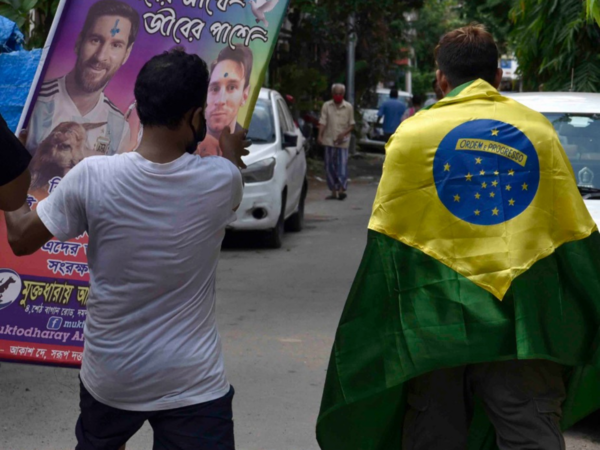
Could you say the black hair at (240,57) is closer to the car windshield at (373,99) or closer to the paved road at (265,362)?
the paved road at (265,362)

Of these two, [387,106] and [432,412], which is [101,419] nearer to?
[432,412]

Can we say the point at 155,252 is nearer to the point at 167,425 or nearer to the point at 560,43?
the point at 167,425

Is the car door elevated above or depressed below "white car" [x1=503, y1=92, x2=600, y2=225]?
below

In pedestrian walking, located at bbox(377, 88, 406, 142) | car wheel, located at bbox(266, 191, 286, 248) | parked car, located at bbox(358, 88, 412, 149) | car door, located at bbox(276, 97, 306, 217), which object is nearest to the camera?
car wheel, located at bbox(266, 191, 286, 248)

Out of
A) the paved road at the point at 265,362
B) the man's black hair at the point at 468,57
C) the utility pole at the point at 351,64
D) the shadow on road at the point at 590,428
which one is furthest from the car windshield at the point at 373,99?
the man's black hair at the point at 468,57

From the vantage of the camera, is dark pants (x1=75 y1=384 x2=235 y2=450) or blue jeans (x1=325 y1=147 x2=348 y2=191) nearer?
dark pants (x1=75 y1=384 x2=235 y2=450)

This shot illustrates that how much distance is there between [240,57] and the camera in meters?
4.04

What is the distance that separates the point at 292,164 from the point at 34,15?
15.7ft

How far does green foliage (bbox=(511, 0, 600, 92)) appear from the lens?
386 inches

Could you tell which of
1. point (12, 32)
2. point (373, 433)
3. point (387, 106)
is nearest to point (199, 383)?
point (373, 433)

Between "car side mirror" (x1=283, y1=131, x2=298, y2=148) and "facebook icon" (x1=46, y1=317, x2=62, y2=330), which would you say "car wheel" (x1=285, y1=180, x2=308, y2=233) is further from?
"facebook icon" (x1=46, y1=317, x2=62, y2=330)

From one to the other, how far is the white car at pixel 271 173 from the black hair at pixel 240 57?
624cm

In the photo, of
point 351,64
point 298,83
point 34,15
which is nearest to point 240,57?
point 34,15

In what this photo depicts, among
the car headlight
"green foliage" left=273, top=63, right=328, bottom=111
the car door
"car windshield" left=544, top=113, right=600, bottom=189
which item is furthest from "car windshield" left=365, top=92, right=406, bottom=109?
"car windshield" left=544, top=113, right=600, bottom=189
